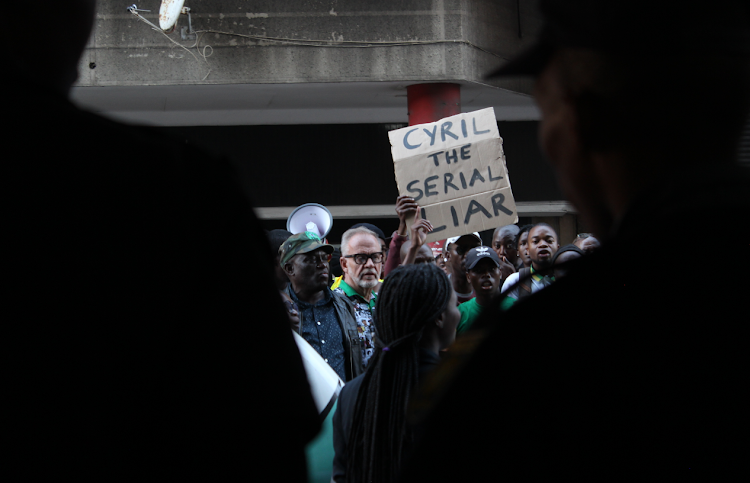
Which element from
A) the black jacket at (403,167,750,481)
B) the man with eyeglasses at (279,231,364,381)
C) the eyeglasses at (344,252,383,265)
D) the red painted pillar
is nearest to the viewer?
the black jacket at (403,167,750,481)

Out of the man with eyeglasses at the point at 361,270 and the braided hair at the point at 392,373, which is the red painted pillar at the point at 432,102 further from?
the braided hair at the point at 392,373

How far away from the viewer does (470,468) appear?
74 centimetres

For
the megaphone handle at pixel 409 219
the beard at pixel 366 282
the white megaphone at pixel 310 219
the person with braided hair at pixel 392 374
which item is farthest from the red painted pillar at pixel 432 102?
the person with braided hair at pixel 392 374

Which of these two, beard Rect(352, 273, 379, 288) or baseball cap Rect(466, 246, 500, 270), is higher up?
baseball cap Rect(466, 246, 500, 270)

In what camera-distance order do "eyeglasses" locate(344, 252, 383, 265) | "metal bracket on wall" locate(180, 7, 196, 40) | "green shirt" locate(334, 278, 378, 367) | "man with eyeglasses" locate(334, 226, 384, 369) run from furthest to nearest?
"metal bracket on wall" locate(180, 7, 196, 40)
"eyeglasses" locate(344, 252, 383, 265)
"man with eyeglasses" locate(334, 226, 384, 369)
"green shirt" locate(334, 278, 378, 367)

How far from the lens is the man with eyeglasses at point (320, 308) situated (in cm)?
384

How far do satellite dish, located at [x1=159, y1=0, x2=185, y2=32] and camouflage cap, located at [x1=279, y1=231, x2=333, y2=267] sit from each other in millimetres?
4545

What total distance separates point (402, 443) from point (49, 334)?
1.37m

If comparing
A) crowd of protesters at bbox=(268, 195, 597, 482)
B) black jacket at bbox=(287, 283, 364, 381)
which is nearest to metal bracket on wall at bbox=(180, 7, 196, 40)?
crowd of protesters at bbox=(268, 195, 597, 482)

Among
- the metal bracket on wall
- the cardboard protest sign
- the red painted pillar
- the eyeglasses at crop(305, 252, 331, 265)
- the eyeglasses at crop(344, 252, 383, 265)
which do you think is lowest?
the eyeglasses at crop(305, 252, 331, 265)

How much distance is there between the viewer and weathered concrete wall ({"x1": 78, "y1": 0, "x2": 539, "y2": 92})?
8562 mm

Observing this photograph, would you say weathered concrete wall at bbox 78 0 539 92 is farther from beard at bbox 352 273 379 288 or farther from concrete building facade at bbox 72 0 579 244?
beard at bbox 352 273 379 288

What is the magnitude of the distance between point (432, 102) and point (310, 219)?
254 cm

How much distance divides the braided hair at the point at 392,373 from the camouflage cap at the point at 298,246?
1.82 meters
